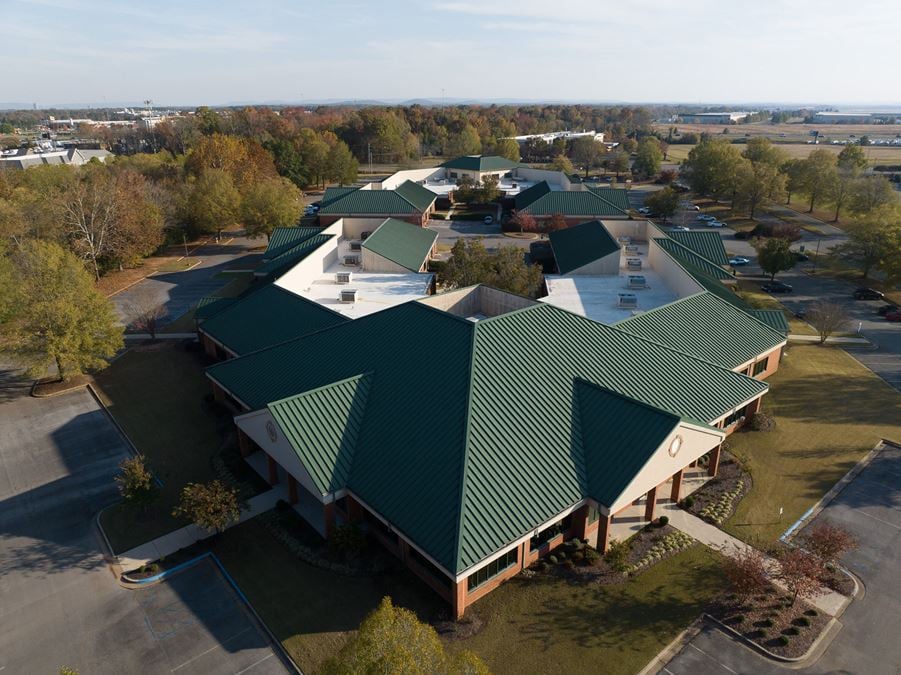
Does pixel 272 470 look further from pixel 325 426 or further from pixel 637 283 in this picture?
pixel 637 283

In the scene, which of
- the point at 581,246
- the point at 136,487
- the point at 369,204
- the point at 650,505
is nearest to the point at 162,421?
the point at 136,487

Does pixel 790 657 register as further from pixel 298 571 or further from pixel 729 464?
pixel 298 571

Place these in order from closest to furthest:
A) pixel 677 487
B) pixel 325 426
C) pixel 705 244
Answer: pixel 325 426, pixel 677 487, pixel 705 244

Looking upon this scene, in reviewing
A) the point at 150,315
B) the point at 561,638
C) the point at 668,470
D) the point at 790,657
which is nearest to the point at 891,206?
the point at 668,470

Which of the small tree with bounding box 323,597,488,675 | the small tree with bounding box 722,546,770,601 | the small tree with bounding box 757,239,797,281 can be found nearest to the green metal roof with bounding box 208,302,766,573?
the small tree with bounding box 323,597,488,675

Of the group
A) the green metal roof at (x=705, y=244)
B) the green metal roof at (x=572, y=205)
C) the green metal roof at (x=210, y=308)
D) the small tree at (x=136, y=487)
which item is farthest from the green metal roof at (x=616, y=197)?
the small tree at (x=136, y=487)

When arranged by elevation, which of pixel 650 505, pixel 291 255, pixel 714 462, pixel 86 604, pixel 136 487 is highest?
pixel 291 255

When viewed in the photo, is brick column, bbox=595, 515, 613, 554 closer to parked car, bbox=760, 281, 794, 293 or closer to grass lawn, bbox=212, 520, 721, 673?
grass lawn, bbox=212, 520, 721, 673
